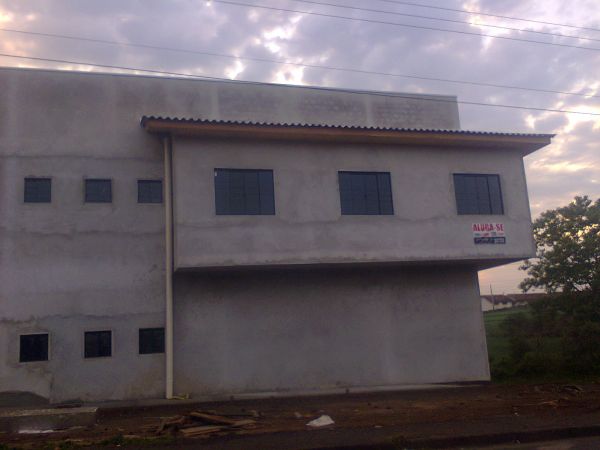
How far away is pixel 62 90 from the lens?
15.7 m

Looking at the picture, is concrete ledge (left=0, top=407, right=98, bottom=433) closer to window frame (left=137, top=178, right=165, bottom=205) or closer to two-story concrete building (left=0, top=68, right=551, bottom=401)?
two-story concrete building (left=0, top=68, right=551, bottom=401)

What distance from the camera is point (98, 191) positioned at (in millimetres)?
15555

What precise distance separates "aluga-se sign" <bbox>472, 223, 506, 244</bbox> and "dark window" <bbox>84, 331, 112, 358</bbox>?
411 inches

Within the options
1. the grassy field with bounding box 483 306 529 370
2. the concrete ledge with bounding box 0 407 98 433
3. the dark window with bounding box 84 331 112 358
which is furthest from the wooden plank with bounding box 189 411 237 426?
the grassy field with bounding box 483 306 529 370

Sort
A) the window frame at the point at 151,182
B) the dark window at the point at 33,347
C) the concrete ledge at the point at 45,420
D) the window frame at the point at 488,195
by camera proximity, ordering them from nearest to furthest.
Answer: the concrete ledge at the point at 45,420 → the dark window at the point at 33,347 → the window frame at the point at 151,182 → the window frame at the point at 488,195

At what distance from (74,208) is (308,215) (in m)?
6.25

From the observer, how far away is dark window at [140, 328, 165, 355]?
15.1m

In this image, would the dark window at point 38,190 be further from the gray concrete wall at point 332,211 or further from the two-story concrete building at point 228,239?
the gray concrete wall at point 332,211

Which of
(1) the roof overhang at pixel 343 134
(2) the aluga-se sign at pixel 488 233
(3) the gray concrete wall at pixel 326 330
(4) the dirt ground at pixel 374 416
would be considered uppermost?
(1) the roof overhang at pixel 343 134

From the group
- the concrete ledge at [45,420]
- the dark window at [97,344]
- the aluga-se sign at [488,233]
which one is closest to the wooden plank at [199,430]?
the concrete ledge at [45,420]

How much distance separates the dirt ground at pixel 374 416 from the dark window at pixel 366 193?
5050 mm

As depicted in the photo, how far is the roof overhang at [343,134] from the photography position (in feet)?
48.3

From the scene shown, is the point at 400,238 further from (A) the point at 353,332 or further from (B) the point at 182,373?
(B) the point at 182,373

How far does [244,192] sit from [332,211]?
2.45m
